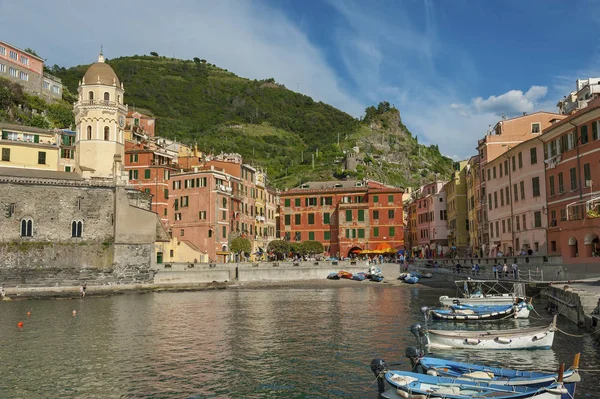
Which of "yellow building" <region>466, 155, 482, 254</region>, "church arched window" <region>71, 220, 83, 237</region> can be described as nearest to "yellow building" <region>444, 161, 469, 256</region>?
"yellow building" <region>466, 155, 482, 254</region>

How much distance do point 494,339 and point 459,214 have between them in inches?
2189

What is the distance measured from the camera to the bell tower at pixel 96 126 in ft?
212

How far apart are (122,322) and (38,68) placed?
87392 millimetres

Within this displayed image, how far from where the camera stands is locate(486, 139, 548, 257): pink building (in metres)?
49.2

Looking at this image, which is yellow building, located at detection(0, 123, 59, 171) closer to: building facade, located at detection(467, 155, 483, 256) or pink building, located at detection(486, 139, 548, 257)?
building facade, located at detection(467, 155, 483, 256)

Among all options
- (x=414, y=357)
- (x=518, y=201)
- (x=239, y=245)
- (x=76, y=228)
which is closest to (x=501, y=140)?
(x=518, y=201)

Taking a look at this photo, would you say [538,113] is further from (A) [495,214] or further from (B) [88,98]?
(B) [88,98]

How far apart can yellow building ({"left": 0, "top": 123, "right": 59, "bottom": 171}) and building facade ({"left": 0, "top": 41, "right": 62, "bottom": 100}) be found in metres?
33.5

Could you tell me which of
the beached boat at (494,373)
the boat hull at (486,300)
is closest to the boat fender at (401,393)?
the beached boat at (494,373)

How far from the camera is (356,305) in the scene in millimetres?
42656

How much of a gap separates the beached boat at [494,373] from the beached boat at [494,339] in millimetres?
6429

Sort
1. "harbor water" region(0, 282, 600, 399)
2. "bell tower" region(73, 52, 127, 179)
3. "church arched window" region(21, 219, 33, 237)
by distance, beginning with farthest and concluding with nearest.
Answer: "bell tower" region(73, 52, 127, 179) → "church arched window" region(21, 219, 33, 237) → "harbor water" region(0, 282, 600, 399)

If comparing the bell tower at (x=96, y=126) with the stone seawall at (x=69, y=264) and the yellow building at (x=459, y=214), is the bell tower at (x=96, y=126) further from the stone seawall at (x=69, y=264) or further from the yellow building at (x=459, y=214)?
the yellow building at (x=459, y=214)

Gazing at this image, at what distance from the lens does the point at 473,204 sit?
232 feet
